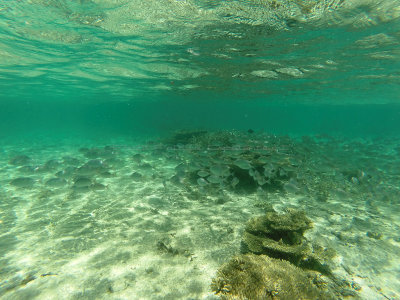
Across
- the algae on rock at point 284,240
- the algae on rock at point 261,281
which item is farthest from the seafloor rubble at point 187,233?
the algae on rock at point 261,281

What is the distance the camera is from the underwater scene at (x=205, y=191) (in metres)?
4.77

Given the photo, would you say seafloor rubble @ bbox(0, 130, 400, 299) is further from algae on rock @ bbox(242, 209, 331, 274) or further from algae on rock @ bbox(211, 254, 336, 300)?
algae on rock @ bbox(211, 254, 336, 300)

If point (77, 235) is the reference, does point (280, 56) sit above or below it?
above

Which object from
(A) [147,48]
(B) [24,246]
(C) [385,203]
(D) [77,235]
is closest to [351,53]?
(C) [385,203]

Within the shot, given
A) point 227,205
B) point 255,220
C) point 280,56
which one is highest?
point 280,56

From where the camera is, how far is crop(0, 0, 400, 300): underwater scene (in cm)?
477

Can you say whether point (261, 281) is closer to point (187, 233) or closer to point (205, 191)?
point (187, 233)

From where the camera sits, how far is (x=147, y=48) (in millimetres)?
17578

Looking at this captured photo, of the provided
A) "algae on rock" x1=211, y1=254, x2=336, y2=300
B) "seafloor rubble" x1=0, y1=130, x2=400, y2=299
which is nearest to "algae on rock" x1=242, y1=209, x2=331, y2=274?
"seafloor rubble" x1=0, y1=130, x2=400, y2=299

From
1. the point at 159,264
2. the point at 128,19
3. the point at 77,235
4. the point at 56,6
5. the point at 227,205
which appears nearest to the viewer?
the point at 159,264

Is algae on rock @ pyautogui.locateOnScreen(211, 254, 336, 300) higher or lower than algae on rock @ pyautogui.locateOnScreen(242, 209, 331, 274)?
higher

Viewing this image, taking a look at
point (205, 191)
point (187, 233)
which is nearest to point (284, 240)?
point (187, 233)

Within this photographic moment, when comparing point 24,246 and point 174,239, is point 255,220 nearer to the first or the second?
point 174,239

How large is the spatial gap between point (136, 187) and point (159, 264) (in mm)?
7321
